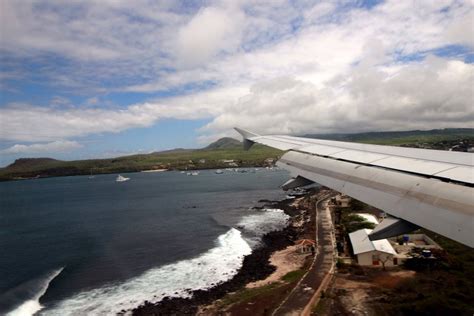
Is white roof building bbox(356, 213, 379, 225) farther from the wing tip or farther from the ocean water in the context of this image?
the wing tip

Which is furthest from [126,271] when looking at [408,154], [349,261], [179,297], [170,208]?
[170,208]

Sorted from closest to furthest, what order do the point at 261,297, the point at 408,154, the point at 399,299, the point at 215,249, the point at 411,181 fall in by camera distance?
1. the point at 411,181
2. the point at 408,154
3. the point at 399,299
4. the point at 261,297
5. the point at 215,249

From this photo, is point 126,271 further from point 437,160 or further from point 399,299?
point 437,160

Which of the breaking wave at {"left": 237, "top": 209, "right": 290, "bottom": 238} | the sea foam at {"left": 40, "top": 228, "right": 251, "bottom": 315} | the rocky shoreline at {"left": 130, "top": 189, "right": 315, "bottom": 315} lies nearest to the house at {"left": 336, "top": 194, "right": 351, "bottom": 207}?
the breaking wave at {"left": 237, "top": 209, "right": 290, "bottom": 238}

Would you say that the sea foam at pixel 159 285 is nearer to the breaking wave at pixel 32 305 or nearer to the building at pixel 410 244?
the breaking wave at pixel 32 305

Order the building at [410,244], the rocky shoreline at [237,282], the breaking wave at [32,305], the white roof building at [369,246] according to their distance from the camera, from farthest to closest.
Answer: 1. the building at [410,244]
2. the white roof building at [369,246]
3. the breaking wave at [32,305]
4. the rocky shoreline at [237,282]

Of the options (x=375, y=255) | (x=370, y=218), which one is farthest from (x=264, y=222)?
(x=375, y=255)

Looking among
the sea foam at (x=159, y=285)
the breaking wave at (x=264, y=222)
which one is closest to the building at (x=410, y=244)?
the sea foam at (x=159, y=285)

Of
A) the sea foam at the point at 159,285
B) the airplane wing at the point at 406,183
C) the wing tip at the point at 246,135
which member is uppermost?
the wing tip at the point at 246,135
